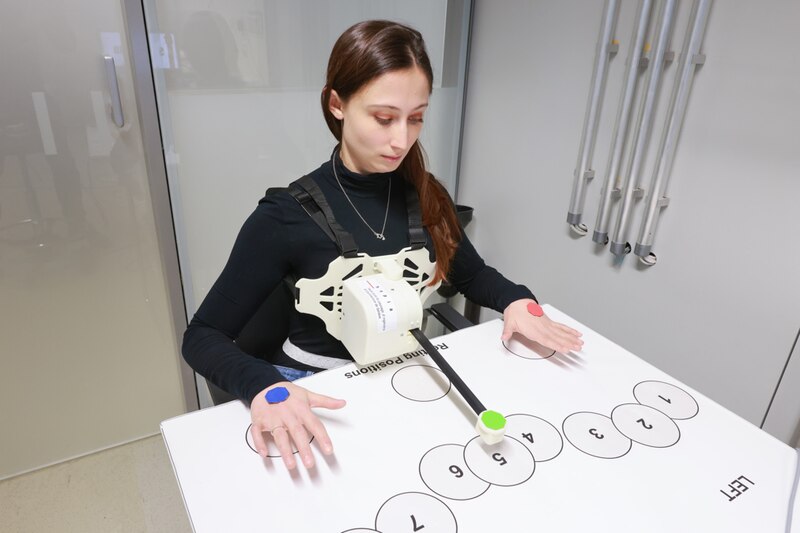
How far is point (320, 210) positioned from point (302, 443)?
1.52 feet

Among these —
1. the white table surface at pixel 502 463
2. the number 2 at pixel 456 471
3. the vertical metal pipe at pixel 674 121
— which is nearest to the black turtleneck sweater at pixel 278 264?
the white table surface at pixel 502 463

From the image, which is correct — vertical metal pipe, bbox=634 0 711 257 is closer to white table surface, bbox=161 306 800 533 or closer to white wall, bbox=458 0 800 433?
white wall, bbox=458 0 800 433

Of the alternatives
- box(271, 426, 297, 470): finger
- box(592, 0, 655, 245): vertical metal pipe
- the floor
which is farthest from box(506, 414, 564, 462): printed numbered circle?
the floor

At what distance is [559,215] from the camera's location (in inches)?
68.8

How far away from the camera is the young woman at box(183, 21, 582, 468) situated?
86 cm

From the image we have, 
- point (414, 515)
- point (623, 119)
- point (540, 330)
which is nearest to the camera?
point (414, 515)

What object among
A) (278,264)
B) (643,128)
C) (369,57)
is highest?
(369,57)

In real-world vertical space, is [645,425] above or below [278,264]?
below

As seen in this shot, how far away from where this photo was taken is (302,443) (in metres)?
0.68

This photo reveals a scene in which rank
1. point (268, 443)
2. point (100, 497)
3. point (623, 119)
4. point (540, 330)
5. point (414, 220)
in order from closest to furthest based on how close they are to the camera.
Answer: point (268, 443)
point (540, 330)
point (414, 220)
point (623, 119)
point (100, 497)

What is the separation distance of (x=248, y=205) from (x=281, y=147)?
0.23 metres

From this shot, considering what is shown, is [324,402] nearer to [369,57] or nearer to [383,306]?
[383,306]

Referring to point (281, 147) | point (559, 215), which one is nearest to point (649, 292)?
point (559, 215)

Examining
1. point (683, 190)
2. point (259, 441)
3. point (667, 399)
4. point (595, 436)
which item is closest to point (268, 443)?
point (259, 441)
